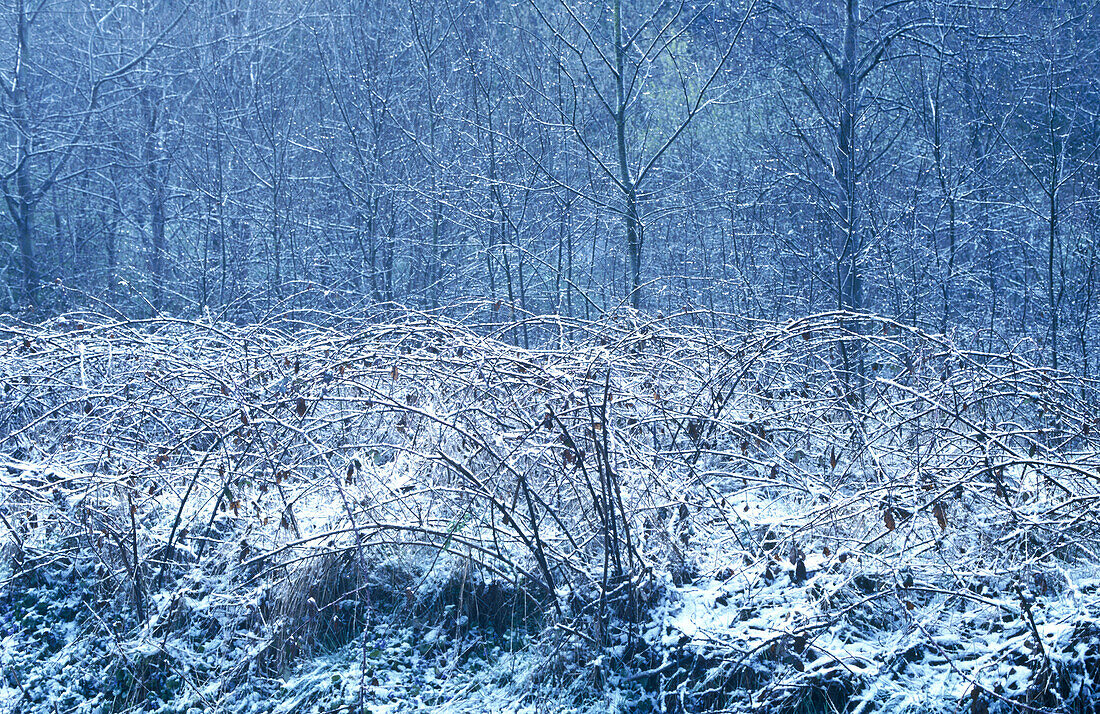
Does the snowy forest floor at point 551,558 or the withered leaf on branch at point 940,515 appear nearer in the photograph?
the withered leaf on branch at point 940,515

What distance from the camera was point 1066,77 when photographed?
42.2 ft

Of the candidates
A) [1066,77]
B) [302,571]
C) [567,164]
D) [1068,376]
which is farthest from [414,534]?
[1066,77]

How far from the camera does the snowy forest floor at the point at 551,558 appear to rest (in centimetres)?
366

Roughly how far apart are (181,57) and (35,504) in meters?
13.7

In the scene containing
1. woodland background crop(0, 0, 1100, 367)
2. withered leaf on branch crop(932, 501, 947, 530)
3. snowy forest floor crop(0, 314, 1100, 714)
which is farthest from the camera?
woodland background crop(0, 0, 1100, 367)

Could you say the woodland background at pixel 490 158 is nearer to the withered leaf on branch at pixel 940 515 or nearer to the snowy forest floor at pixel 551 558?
the snowy forest floor at pixel 551 558

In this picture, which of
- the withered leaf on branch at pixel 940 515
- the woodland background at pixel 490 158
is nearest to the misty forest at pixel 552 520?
the withered leaf on branch at pixel 940 515

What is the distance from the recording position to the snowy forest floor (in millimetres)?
3662

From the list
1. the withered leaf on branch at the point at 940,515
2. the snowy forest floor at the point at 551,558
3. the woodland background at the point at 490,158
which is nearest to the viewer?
the withered leaf on branch at the point at 940,515

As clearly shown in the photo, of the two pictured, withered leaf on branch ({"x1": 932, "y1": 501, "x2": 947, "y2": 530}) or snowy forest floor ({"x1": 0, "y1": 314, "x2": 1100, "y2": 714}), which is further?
snowy forest floor ({"x1": 0, "y1": 314, "x2": 1100, "y2": 714})

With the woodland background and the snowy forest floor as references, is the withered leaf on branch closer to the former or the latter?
the snowy forest floor

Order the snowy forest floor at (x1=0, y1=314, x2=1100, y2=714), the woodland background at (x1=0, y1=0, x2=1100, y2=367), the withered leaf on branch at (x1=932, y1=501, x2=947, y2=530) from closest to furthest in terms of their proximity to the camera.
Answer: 1. the withered leaf on branch at (x1=932, y1=501, x2=947, y2=530)
2. the snowy forest floor at (x1=0, y1=314, x2=1100, y2=714)
3. the woodland background at (x1=0, y1=0, x2=1100, y2=367)

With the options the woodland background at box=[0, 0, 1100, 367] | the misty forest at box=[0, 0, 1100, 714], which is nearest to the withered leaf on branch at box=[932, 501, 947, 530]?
the misty forest at box=[0, 0, 1100, 714]

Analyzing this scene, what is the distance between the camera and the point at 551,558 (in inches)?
169
